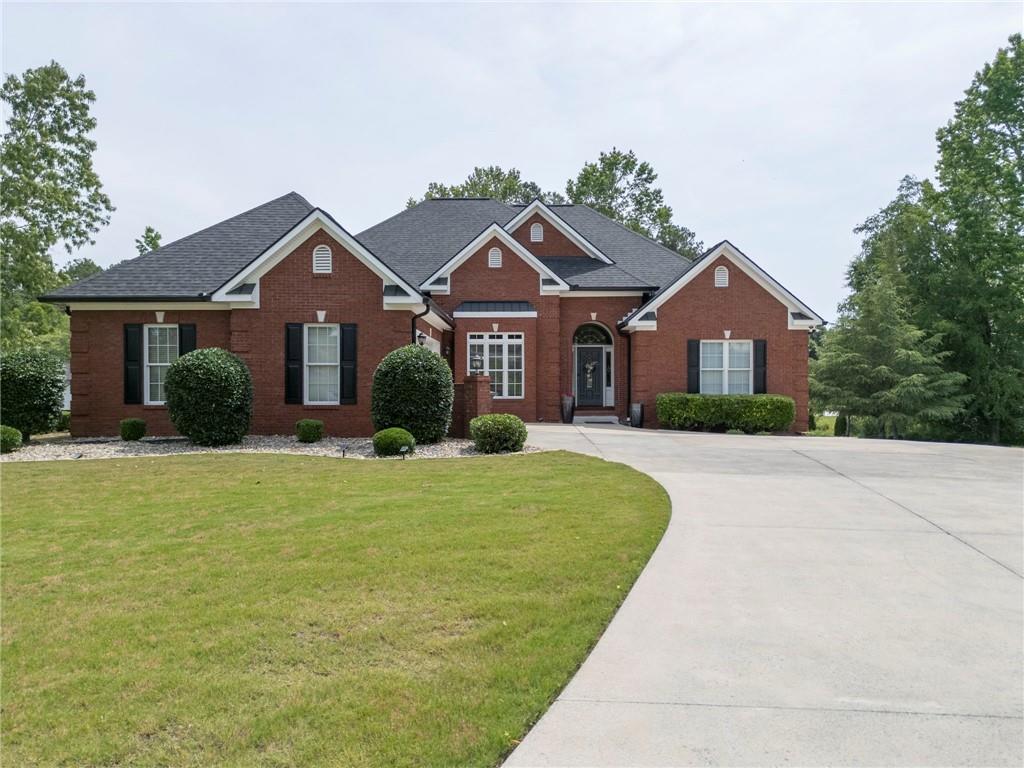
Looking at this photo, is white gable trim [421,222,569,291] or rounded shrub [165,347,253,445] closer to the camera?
rounded shrub [165,347,253,445]

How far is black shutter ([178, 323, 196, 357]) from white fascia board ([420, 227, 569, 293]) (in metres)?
7.18

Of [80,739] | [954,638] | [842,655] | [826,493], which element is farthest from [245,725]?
[826,493]

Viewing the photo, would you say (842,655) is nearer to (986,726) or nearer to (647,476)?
(986,726)

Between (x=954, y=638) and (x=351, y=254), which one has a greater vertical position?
(x=351, y=254)

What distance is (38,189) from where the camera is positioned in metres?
28.9

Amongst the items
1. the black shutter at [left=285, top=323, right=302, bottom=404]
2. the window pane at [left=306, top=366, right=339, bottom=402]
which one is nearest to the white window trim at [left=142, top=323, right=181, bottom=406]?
the black shutter at [left=285, top=323, right=302, bottom=404]

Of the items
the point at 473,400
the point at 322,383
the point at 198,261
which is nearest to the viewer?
the point at 473,400

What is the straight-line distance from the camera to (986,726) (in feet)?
10.5

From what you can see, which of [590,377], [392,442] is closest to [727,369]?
[590,377]

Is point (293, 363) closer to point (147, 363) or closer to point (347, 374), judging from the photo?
point (347, 374)

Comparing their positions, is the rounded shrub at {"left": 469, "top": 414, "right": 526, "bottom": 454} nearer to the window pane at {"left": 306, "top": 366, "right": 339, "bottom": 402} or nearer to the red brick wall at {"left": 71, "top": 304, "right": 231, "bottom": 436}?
the window pane at {"left": 306, "top": 366, "right": 339, "bottom": 402}

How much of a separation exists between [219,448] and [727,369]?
49.9 feet

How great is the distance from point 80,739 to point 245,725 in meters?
0.74

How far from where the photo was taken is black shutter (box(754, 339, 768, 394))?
67.5ft
